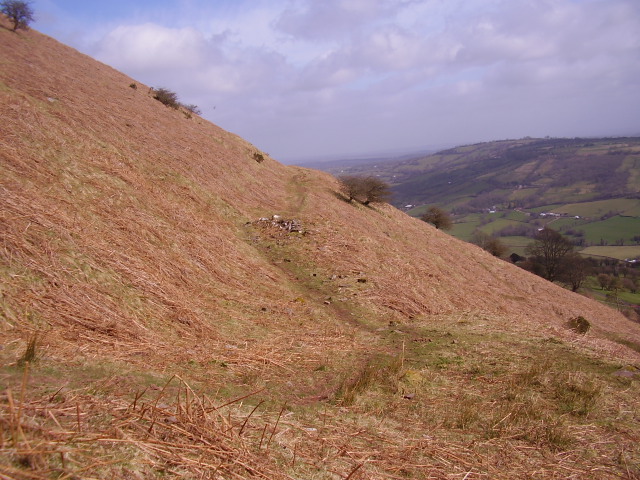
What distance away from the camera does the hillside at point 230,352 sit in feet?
10.8

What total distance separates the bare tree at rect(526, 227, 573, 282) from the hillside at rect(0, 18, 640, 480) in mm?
36862

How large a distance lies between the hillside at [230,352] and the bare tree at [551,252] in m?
36.9

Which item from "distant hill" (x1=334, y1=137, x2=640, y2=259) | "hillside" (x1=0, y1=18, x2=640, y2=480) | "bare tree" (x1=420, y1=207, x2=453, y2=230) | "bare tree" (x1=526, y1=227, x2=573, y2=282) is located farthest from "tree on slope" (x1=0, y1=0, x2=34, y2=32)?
"distant hill" (x1=334, y1=137, x2=640, y2=259)

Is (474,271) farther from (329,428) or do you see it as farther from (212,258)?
(329,428)

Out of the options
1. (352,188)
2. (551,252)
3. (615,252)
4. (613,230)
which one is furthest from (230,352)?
(613,230)

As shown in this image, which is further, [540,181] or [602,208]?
[540,181]

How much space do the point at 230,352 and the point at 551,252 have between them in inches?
1969

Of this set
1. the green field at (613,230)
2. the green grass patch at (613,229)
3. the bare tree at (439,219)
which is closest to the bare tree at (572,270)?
the bare tree at (439,219)

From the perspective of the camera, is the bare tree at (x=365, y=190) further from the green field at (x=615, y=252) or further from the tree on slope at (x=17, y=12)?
the green field at (x=615, y=252)

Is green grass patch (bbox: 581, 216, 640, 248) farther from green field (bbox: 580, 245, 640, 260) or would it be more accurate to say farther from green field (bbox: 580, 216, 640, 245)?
green field (bbox: 580, 245, 640, 260)

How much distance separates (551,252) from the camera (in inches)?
1791

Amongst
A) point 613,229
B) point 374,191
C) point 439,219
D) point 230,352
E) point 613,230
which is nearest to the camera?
point 230,352

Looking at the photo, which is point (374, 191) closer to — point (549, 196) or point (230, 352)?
point (230, 352)

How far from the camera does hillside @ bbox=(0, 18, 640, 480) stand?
3.29m
